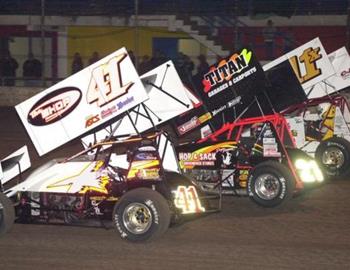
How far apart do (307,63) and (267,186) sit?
8.92 ft

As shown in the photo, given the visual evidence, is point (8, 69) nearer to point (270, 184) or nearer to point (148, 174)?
point (270, 184)

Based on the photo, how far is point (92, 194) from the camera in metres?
8.26

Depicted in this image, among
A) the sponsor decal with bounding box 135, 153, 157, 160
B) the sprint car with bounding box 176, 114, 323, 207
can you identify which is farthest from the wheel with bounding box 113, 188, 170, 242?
the sprint car with bounding box 176, 114, 323, 207

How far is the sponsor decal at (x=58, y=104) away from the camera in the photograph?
8.60 meters

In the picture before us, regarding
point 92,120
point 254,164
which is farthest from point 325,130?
point 92,120

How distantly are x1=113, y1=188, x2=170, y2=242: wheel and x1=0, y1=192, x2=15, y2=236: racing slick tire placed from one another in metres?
1.10

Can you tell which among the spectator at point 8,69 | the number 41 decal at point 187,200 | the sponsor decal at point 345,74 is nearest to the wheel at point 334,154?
the sponsor decal at point 345,74

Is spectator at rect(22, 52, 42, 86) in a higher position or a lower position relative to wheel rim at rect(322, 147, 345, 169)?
higher

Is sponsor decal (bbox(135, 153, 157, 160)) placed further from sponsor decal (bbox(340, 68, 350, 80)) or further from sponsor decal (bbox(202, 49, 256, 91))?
sponsor decal (bbox(340, 68, 350, 80))

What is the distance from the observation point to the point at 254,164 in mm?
10609

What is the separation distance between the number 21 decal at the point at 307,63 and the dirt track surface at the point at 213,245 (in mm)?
2633

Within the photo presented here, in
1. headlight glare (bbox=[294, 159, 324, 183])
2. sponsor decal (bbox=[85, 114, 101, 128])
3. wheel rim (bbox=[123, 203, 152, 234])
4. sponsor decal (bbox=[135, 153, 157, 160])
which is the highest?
sponsor decal (bbox=[85, 114, 101, 128])

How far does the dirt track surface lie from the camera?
24.0 feet

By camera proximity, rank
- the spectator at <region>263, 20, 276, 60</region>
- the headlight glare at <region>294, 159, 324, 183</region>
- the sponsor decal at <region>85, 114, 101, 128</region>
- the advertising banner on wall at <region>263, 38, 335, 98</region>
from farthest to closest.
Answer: the spectator at <region>263, 20, 276, 60</region>, the advertising banner on wall at <region>263, 38, 335, 98</region>, the headlight glare at <region>294, 159, 324, 183</region>, the sponsor decal at <region>85, 114, 101, 128</region>
